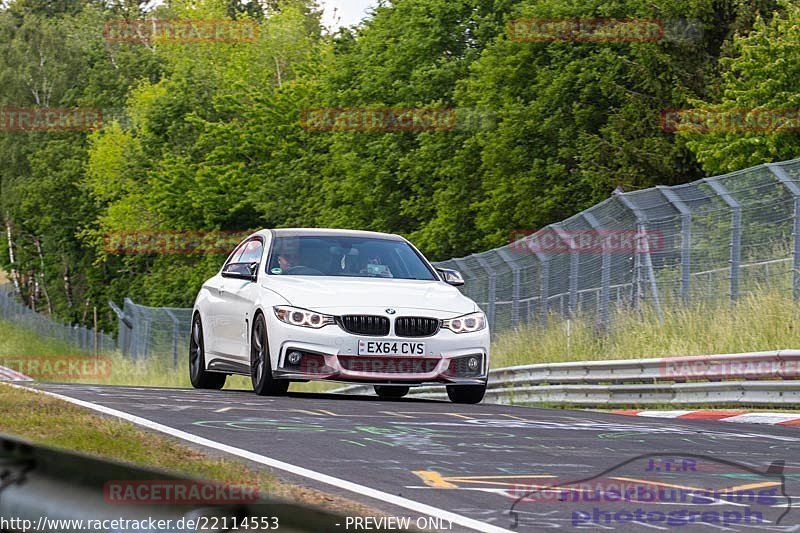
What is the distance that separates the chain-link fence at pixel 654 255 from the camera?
17484 mm

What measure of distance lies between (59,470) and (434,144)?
53.9m

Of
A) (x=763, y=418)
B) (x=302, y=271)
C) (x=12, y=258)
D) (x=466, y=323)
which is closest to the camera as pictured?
(x=763, y=418)

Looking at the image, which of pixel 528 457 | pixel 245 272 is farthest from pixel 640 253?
pixel 528 457

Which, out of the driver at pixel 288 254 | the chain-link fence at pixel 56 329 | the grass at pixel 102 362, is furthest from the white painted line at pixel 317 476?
the chain-link fence at pixel 56 329

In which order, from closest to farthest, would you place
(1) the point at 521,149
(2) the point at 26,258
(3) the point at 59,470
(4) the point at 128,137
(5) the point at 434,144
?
(3) the point at 59,470, (1) the point at 521,149, (5) the point at 434,144, (4) the point at 128,137, (2) the point at 26,258

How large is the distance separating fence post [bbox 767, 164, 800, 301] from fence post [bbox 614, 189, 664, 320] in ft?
9.02

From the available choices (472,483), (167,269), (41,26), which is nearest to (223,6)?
(41,26)

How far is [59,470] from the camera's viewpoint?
3.31 meters

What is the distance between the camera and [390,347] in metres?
13.6

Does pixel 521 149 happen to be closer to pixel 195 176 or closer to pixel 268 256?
pixel 195 176

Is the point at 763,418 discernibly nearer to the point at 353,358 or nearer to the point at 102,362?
the point at 353,358

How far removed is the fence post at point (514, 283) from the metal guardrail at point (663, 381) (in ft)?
8.58

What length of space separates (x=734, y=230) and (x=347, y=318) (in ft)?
19.8

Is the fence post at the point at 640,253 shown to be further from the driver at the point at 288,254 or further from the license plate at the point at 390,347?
the license plate at the point at 390,347
